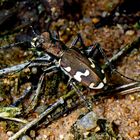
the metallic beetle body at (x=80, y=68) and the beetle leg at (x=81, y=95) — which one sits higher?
the metallic beetle body at (x=80, y=68)

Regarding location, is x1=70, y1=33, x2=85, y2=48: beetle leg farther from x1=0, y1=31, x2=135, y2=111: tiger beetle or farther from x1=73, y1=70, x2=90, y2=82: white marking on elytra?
x1=73, y1=70, x2=90, y2=82: white marking on elytra

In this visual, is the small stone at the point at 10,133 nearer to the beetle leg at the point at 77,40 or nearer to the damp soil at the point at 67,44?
the damp soil at the point at 67,44

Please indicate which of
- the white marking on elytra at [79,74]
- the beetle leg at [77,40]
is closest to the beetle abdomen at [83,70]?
the white marking on elytra at [79,74]

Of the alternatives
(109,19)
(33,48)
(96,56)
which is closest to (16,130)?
(33,48)

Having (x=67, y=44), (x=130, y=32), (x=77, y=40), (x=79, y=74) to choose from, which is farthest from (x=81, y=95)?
(x=130, y=32)

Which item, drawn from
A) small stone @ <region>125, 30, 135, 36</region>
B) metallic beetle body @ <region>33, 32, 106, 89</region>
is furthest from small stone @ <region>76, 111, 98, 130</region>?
small stone @ <region>125, 30, 135, 36</region>

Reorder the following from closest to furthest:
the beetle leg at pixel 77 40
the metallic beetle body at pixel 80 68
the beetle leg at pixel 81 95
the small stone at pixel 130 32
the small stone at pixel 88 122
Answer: the small stone at pixel 88 122 → the metallic beetle body at pixel 80 68 → the beetle leg at pixel 81 95 → the beetle leg at pixel 77 40 → the small stone at pixel 130 32

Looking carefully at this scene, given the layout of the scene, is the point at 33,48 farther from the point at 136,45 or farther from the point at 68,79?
the point at 136,45
